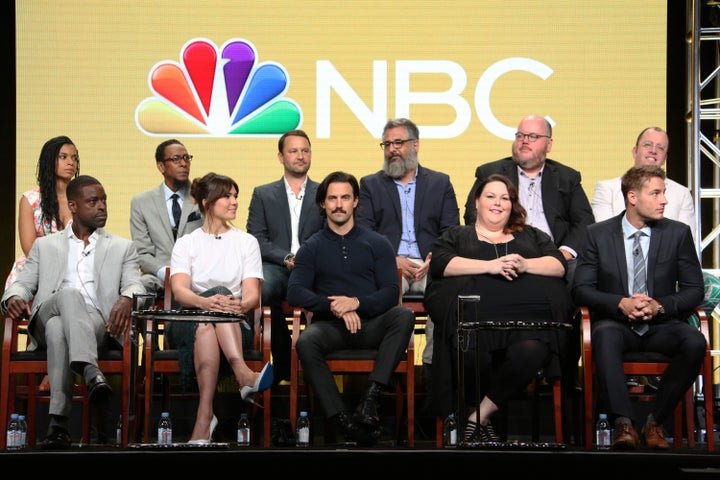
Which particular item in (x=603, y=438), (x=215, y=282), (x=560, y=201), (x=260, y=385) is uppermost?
(x=560, y=201)

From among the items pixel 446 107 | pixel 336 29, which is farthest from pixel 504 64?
pixel 336 29

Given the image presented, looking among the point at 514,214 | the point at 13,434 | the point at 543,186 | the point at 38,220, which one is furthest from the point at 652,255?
the point at 38,220

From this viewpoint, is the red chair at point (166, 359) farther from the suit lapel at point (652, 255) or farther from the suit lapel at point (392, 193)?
the suit lapel at point (652, 255)

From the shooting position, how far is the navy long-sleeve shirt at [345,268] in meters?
5.04

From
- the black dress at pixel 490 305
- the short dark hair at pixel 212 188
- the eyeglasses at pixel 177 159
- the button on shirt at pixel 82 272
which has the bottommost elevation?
the black dress at pixel 490 305

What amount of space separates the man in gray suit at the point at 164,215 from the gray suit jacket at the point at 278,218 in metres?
0.30

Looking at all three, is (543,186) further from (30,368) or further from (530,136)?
(30,368)

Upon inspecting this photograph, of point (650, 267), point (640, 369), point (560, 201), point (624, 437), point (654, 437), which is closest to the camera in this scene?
point (624, 437)

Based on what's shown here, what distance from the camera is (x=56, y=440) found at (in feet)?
14.5

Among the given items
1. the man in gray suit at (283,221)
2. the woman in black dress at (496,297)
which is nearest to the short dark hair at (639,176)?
the woman in black dress at (496,297)

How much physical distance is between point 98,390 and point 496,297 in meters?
1.69

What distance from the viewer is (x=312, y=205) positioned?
18.8 feet

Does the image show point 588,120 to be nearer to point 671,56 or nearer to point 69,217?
point 671,56
